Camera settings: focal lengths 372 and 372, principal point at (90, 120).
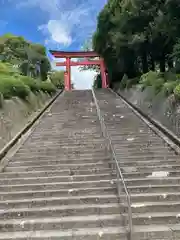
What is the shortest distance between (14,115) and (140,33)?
27.2 feet

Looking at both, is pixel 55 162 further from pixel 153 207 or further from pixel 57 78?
pixel 57 78

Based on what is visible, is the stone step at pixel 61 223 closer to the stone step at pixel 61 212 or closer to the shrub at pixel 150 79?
the stone step at pixel 61 212

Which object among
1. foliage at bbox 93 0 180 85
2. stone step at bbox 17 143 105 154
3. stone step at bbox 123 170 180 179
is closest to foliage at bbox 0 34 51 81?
foliage at bbox 93 0 180 85

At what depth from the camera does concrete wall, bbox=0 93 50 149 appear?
11234 mm

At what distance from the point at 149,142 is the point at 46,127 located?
14.4ft

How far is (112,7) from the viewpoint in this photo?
23.3 metres

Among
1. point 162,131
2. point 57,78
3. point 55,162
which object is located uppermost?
point 57,78

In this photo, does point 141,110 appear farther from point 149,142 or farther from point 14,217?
point 14,217

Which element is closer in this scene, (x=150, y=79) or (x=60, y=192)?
(x=60, y=192)

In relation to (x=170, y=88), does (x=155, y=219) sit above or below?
below

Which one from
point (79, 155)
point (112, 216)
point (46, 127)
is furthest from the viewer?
point (46, 127)

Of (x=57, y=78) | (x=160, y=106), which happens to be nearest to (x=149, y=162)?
(x=160, y=106)

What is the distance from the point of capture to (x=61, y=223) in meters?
5.81

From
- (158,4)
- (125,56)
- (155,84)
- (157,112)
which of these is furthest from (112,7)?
(157,112)
